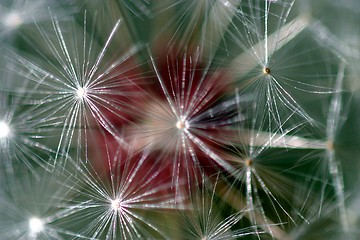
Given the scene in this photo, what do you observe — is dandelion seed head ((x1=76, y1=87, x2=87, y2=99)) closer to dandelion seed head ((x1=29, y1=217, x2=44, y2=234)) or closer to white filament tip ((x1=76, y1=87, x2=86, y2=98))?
white filament tip ((x1=76, y1=87, x2=86, y2=98))

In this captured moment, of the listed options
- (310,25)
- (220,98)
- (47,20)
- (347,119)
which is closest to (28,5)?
(47,20)

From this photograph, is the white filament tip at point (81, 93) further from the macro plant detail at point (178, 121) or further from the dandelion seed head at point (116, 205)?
the dandelion seed head at point (116, 205)

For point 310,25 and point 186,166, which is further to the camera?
point 310,25

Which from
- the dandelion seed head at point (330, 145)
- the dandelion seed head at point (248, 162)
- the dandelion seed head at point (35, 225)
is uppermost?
the dandelion seed head at point (330, 145)

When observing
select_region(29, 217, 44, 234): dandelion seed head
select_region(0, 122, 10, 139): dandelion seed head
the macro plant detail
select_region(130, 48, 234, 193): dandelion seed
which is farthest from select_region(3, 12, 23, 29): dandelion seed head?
select_region(29, 217, 44, 234): dandelion seed head

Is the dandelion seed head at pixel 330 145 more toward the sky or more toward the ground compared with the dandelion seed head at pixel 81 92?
more toward the ground

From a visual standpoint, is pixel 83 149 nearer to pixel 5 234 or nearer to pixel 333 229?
pixel 5 234

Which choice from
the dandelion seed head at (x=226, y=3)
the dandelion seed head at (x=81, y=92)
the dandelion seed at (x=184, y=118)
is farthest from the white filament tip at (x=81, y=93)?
the dandelion seed head at (x=226, y=3)
